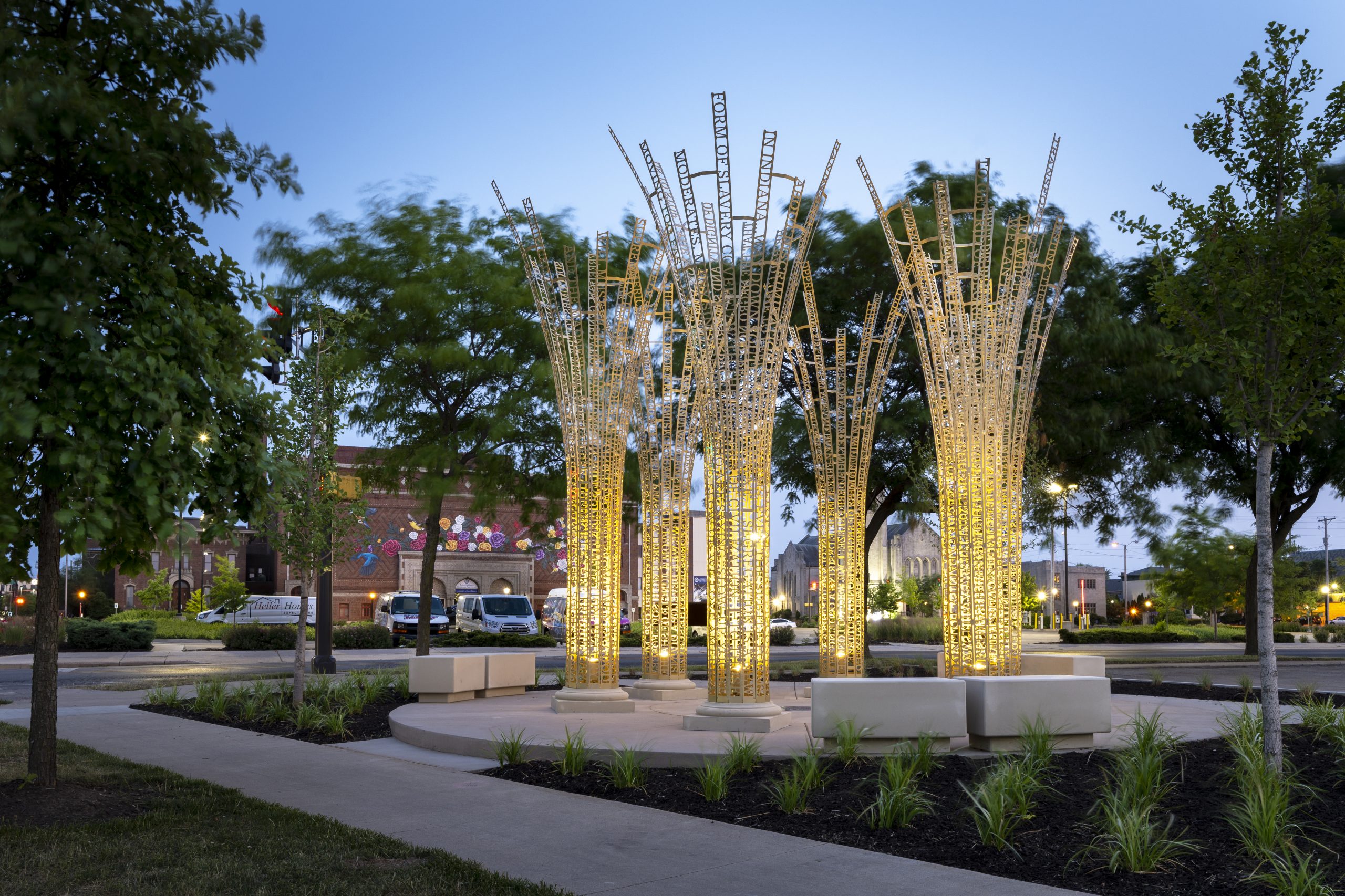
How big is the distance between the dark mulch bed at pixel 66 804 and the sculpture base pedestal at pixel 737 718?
16.2 ft

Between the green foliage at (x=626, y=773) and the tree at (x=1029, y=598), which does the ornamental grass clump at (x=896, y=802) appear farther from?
the tree at (x=1029, y=598)

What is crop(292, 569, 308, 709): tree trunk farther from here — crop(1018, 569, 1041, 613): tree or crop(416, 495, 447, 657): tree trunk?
crop(1018, 569, 1041, 613): tree

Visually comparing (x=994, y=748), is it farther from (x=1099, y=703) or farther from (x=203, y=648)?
(x=203, y=648)

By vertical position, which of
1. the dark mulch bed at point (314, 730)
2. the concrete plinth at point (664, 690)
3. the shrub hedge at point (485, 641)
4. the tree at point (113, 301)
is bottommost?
the shrub hedge at point (485, 641)

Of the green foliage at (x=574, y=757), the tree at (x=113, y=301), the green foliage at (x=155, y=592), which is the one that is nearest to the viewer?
the tree at (x=113, y=301)

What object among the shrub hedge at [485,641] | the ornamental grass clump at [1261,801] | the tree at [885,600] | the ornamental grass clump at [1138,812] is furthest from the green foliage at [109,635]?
the tree at [885,600]

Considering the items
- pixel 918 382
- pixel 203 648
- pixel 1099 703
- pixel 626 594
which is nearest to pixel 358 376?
pixel 1099 703

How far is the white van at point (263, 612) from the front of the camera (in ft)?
147

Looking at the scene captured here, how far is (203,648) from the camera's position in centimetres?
3341

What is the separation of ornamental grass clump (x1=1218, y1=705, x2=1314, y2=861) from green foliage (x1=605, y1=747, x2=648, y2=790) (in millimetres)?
4175

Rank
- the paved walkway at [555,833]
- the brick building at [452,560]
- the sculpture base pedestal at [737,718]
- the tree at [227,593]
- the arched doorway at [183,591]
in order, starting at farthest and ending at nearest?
the arched doorway at [183,591]
the brick building at [452,560]
the tree at [227,593]
the sculpture base pedestal at [737,718]
the paved walkway at [555,833]

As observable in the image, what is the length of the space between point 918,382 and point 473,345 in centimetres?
970

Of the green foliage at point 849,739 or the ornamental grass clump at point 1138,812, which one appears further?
the green foliage at point 849,739

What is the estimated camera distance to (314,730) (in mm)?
12734
